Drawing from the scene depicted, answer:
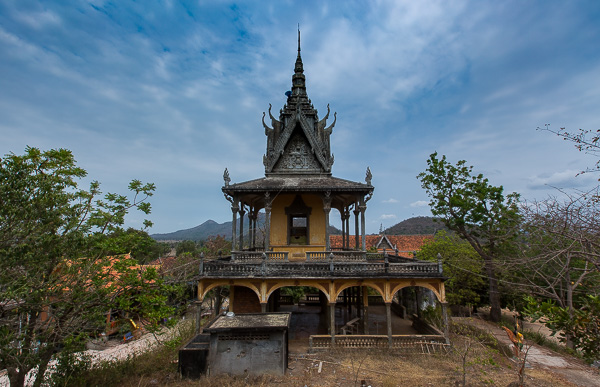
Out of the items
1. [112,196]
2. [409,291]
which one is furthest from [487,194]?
[112,196]

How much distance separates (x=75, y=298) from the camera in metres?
9.59

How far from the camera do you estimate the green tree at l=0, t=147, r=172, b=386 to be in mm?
8320

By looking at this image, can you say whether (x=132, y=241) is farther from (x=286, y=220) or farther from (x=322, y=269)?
(x=286, y=220)

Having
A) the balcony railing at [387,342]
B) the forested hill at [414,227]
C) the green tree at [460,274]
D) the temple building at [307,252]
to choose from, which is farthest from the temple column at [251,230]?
the forested hill at [414,227]

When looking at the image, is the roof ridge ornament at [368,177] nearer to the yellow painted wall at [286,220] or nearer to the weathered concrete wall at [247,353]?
the yellow painted wall at [286,220]

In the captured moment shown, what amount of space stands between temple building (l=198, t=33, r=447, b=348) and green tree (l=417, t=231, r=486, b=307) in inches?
345

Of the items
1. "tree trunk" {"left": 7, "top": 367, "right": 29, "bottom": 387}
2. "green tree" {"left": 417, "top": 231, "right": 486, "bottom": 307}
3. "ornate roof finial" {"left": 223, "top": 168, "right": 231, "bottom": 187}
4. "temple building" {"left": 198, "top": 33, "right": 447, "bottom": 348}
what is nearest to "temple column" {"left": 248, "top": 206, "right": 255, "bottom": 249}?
"temple building" {"left": 198, "top": 33, "right": 447, "bottom": 348}

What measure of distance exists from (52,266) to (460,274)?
1281 inches

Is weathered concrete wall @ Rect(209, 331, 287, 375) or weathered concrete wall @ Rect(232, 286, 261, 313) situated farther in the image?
weathered concrete wall @ Rect(232, 286, 261, 313)

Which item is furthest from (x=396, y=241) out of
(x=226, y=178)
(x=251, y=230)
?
(x=226, y=178)

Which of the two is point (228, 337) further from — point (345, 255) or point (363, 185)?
point (363, 185)

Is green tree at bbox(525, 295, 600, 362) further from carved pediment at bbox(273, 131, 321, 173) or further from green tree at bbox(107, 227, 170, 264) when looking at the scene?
carved pediment at bbox(273, 131, 321, 173)

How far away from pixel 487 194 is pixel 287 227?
1777 cm

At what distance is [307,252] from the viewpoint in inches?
685
